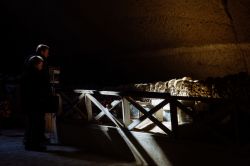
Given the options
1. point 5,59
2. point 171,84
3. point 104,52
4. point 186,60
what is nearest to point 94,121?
point 171,84

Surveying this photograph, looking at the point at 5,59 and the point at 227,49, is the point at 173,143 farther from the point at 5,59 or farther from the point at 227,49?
the point at 5,59

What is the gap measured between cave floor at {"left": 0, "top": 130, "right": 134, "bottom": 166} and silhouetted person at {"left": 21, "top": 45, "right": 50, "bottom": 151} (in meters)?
0.34

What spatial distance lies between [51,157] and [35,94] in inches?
52.7

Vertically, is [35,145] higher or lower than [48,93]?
lower

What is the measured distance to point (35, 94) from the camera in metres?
7.70

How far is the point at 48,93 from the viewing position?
25.7 ft

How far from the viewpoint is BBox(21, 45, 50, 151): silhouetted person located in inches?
303

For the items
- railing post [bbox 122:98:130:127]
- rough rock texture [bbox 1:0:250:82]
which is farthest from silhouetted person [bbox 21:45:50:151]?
rough rock texture [bbox 1:0:250:82]

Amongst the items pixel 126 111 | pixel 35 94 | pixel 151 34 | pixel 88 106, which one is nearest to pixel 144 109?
pixel 126 111

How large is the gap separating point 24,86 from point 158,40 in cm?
427

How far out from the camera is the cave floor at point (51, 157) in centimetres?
710

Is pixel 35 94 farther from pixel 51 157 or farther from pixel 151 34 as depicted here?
pixel 151 34

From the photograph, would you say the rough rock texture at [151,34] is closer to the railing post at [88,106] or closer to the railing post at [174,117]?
the railing post at [88,106]

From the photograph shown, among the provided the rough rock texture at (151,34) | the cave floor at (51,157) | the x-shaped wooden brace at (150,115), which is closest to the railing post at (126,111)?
the x-shaped wooden brace at (150,115)
